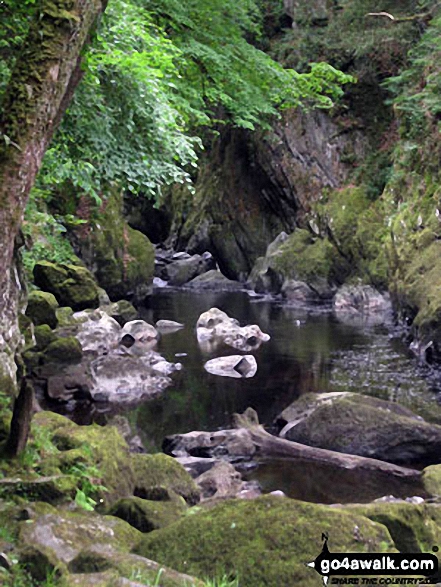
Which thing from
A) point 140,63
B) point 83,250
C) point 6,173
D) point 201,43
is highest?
point 201,43

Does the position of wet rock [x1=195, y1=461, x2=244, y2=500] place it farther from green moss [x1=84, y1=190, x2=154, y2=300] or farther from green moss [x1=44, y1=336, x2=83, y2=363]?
green moss [x1=84, y1=190, x2=154, y2=300]

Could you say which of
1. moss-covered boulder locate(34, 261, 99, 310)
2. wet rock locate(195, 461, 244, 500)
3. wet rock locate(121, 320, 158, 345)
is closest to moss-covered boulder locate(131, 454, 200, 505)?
wet rock locate(195, 461, 244, 500)

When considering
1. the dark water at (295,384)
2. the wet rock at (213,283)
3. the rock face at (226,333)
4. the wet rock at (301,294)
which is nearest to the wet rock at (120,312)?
the dark water at (295,384)

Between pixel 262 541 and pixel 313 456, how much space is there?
5.71m

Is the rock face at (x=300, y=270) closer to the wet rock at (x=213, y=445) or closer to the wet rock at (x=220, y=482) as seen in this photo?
the wet rock at (x=213, y=445)

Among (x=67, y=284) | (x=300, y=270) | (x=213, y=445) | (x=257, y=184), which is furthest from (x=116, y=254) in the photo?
(x=213, y=445)

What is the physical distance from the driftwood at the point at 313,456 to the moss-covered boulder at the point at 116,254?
14697 mm

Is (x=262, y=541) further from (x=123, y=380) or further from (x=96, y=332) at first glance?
(x=96, y=332)

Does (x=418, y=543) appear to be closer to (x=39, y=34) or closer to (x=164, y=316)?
(x=39, y=34)

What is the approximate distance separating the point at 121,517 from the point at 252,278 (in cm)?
2860

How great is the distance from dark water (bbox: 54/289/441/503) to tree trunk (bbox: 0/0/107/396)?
5801mm

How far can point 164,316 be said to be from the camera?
→ 23609mm

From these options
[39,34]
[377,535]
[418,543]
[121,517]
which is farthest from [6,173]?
[418,543]

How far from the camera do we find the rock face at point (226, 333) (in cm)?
1869
